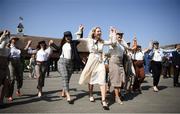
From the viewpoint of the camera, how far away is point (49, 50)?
33.8 ft

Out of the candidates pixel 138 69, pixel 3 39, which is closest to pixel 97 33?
pixel 3 39

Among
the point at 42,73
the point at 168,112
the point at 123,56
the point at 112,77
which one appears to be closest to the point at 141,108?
the point at 168,112

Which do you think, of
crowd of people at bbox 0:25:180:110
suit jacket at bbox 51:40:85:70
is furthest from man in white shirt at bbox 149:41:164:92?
suit jacket at bbox 51:40:85:70

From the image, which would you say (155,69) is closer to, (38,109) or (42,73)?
(42,73)

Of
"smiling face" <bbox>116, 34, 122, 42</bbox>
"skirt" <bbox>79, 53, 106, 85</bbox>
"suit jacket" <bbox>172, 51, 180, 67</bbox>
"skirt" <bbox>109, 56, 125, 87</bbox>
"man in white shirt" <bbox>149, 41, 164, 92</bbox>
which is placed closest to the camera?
"skirt" <bbox>79, 53, 106, 85</bbox>

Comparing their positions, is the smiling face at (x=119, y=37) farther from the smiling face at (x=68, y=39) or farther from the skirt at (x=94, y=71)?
the smiling face at (x=68, y=39)

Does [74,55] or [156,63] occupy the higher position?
[74,55]

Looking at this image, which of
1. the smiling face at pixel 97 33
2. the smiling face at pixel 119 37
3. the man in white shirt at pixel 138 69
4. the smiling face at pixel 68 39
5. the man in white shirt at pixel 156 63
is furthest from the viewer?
the man in white shirt at pixel 156 63

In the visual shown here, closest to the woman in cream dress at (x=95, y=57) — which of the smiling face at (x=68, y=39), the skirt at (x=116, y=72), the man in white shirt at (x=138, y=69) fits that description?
the skirt at (x=116, y=72)

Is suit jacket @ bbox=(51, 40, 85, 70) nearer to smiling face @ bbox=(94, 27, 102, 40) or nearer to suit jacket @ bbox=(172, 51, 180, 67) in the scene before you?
smiling face @ bbox=(94, 27, 102, 40)

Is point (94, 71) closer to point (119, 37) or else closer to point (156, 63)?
point (119, 37)

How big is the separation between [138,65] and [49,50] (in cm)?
360

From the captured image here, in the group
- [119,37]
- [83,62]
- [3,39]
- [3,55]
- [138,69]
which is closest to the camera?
[3,39]

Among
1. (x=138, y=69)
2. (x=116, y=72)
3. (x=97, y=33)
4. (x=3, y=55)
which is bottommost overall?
(x=138, y=69)
